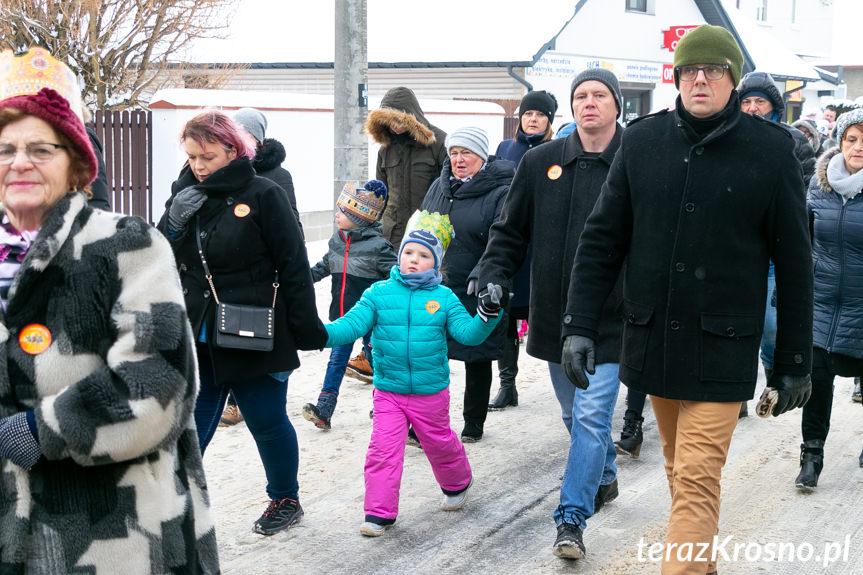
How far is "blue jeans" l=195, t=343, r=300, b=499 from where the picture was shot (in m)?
4.73

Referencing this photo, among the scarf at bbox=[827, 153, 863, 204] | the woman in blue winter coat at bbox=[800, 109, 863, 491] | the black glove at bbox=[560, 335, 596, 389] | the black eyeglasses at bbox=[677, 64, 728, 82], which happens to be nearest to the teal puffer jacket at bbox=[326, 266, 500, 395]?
the black glove at bbox=[560, 335, 596, 389]

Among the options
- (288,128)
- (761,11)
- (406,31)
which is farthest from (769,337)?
(761,11)

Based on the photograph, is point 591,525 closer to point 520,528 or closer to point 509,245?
point 520,528

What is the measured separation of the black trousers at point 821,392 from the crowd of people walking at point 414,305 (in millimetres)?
13

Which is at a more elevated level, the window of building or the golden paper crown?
the window of building

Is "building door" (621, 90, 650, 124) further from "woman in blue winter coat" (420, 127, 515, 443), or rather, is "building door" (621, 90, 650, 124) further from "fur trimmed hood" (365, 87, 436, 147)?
"woman in blue winter coat" (420, 127, 515, 443)

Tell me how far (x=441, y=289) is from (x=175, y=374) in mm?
2916

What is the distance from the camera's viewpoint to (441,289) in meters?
5.35

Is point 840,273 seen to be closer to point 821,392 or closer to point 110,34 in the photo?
point 821,392

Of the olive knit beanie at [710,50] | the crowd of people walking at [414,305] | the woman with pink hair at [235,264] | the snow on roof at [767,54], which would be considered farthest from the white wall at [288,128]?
the snow on roof at [767,54]

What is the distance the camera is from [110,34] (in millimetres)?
15797

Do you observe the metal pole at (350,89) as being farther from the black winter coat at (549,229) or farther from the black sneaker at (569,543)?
the black sneaker at (569,543)

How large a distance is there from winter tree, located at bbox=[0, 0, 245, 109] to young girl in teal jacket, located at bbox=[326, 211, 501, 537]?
36.1ft

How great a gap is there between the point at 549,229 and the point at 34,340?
3.04 m
